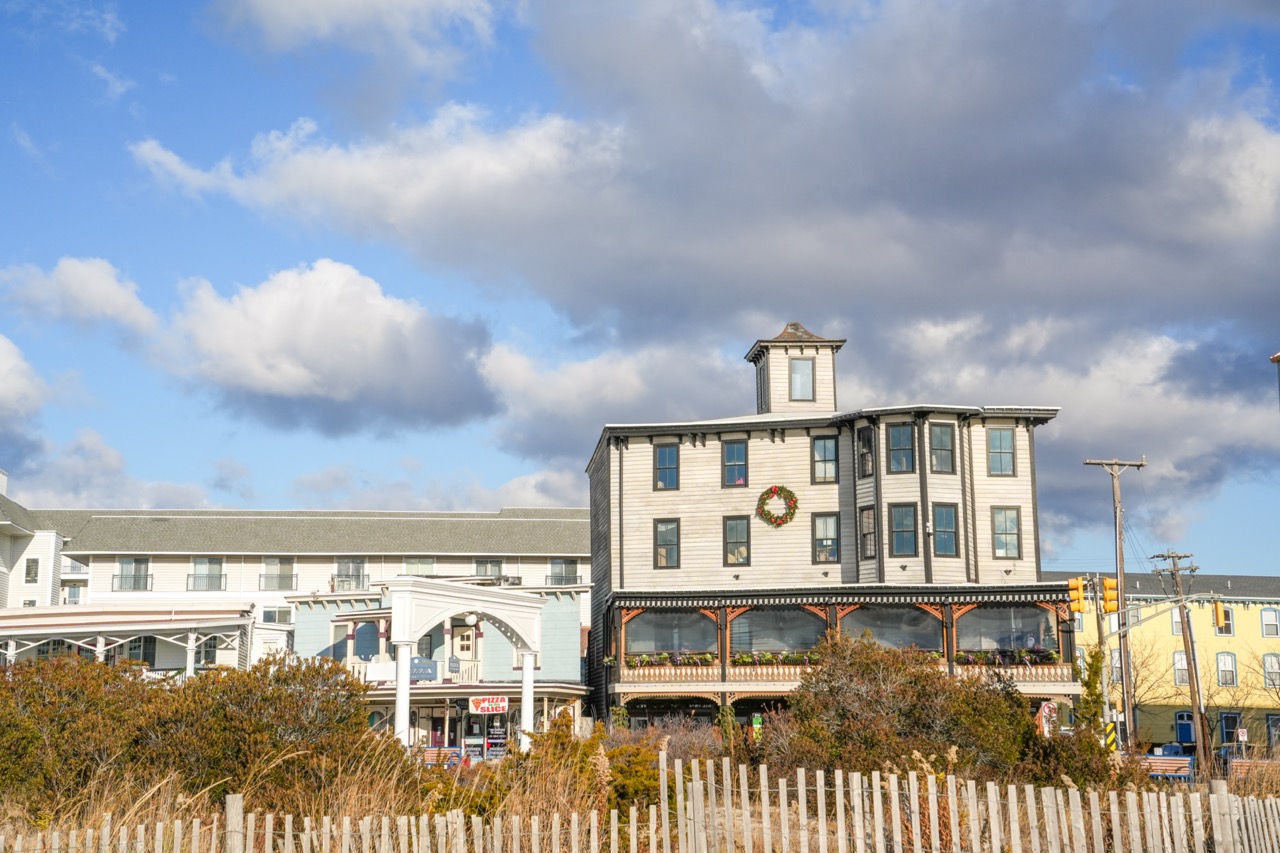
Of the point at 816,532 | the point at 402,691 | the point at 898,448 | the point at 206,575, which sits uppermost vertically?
the point at 898,448

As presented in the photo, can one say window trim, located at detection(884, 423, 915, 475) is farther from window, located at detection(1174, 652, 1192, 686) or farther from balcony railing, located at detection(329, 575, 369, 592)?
window, located at detection(1174, 652, 1192, 686)

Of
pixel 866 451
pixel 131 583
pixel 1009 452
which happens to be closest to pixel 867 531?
pixel 866 451

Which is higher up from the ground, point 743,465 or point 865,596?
point 743,465

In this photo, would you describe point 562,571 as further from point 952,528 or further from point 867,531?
point 952,528

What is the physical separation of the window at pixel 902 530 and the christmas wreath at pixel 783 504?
3574 millimetres

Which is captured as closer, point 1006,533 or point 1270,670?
point 1006,533

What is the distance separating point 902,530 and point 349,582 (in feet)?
105

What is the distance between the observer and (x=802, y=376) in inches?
1933

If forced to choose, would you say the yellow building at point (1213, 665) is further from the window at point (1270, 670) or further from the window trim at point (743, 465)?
the window trim at point (743, 465)

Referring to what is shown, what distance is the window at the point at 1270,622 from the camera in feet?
225

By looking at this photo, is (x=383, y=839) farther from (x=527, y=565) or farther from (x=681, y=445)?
(x=527, y=565)

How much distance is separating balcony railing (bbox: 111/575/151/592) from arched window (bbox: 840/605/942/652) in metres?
36.4

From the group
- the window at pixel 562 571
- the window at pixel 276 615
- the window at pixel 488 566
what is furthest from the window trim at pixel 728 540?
the window at pixel 276 615

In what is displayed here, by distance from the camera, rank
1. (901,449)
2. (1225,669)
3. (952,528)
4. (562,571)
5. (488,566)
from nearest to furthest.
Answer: (952,528), (901,449), (562,571), (488,566), (1225,669)
